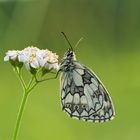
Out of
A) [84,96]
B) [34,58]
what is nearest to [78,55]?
[84,96]

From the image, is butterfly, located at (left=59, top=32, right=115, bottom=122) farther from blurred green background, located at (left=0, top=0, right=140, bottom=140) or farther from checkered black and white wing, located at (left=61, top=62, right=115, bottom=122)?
blurred green background, located at (left=0, top=0, right=140, bottom=140)

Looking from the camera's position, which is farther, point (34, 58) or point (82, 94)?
point (82, 94)

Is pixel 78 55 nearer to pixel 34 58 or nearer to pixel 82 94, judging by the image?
pixel 82 94

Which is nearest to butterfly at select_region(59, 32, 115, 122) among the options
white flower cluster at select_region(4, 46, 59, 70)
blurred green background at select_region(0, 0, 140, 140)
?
white flower cluster at select_region(4, 46, 59, 70)

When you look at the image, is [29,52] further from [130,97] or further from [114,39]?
[114,39]

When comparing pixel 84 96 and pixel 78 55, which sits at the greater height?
pixel 78 55

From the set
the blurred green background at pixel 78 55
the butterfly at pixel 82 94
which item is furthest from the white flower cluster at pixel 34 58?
the blurred green background at pixel 78 55
